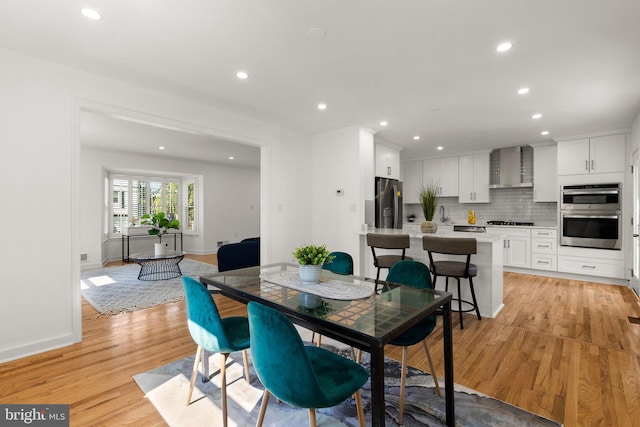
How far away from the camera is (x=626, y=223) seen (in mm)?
4742

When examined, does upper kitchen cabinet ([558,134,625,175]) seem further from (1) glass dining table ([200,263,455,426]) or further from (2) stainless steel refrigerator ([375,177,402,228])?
(1) glass dining table ([200,263,455,426])

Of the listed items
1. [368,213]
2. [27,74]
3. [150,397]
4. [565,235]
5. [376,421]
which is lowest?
[150,397]

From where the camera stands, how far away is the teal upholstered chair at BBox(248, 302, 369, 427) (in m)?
1.20

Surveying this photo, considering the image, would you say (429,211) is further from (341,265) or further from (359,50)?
(359,50)

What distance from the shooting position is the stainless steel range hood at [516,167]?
5.96 meters

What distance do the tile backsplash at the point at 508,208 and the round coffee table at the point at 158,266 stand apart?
19.1 feet

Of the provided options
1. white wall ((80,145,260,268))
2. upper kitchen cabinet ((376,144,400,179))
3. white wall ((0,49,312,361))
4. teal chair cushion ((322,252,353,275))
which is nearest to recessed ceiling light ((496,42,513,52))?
teal chair cushion ((322,252,353,275))

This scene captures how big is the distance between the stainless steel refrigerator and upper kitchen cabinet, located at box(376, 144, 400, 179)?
0.20 meters

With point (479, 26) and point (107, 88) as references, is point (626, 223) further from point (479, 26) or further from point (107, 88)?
point (107, 88)

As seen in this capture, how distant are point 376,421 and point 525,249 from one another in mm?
5779

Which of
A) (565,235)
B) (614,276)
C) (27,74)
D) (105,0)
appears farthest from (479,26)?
(614,276)

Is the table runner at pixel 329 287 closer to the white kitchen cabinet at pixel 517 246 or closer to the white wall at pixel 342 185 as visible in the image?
the white wall at pixel 342 185

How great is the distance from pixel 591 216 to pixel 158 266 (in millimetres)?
7981

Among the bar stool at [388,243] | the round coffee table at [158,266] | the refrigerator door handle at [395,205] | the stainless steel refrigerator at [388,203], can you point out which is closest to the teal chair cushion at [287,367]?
the bar stool at [388,243]
